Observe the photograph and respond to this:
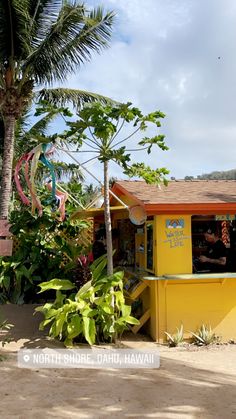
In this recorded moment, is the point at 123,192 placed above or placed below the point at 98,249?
above

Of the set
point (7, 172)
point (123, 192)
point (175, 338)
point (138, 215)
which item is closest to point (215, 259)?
point (175, 338)

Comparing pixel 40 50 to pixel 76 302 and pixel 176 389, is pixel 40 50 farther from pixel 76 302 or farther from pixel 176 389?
pixel 176 389

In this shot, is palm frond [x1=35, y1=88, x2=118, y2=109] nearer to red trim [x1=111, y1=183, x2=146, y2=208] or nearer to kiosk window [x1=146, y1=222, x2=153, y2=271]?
red trim [x1=111, y1=183, x2=146, y2=208]

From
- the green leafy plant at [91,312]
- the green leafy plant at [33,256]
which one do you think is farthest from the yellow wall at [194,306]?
the green leafy plant at [33,256]

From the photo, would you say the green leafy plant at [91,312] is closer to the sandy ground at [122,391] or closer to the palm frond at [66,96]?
the sandy ground at [122,391]

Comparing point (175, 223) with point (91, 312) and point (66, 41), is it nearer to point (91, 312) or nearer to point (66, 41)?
point (91, 312)

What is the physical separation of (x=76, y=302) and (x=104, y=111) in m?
2.86

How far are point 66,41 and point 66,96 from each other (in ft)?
7.24

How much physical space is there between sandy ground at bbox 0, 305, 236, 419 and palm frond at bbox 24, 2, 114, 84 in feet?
25.8

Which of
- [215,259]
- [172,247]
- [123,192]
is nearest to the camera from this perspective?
[172,247]

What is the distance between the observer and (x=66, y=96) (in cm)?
1307

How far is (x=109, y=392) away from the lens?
4234 millimetres

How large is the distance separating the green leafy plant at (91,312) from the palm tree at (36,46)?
526 centimetres

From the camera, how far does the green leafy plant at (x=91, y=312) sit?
6055mm
